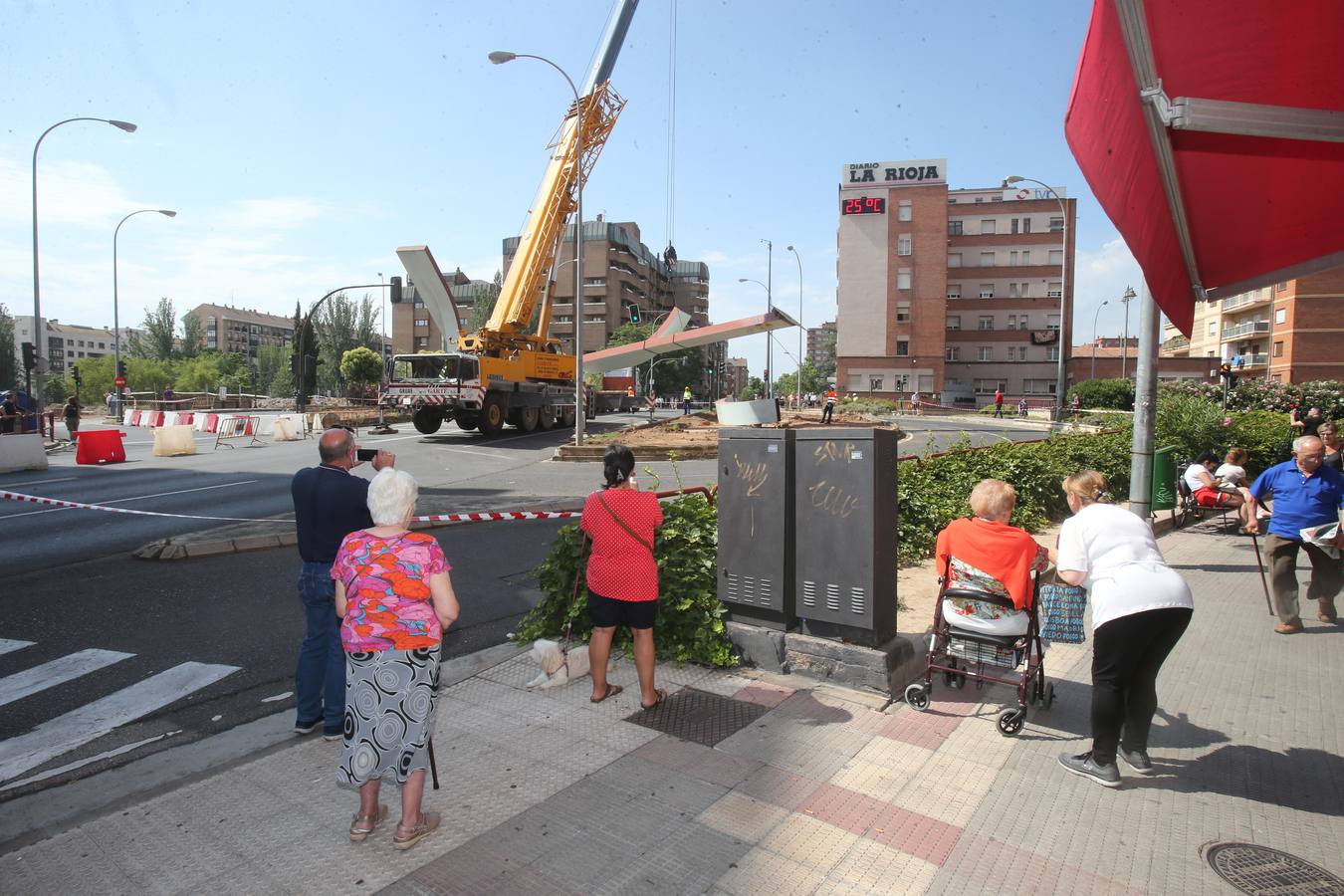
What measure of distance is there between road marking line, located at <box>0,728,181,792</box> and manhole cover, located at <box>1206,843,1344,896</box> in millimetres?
5131

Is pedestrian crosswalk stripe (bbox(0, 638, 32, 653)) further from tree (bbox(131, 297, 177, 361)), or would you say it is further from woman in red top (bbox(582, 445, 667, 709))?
tree (bbox(131, 297, 177, 361))

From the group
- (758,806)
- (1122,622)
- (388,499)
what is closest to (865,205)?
(1122,622)

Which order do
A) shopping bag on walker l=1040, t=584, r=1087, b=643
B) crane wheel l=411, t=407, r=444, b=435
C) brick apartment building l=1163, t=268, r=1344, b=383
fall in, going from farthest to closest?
brick apartment building l=1163, t=268, r=1344, b=383
crane wheel l=411, t=407, r=444, b=435
shopping bag on walker l=1040, t=584, r=1087, b=643

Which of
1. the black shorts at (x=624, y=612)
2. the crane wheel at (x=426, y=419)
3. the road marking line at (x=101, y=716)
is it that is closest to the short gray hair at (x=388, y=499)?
the black shorts at (x=624, y=612)

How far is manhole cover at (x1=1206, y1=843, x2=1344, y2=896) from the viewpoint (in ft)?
9.36

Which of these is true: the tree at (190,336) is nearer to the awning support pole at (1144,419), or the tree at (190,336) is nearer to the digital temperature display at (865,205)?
the digital temperature display at (865,205)

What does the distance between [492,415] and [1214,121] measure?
23118 mm

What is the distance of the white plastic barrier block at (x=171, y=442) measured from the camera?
69.1 ft

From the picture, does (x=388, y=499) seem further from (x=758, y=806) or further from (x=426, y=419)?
(x=426, y=419)

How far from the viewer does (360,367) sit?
69375 millimetres

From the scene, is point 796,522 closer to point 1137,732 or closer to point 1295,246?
point 1137,732

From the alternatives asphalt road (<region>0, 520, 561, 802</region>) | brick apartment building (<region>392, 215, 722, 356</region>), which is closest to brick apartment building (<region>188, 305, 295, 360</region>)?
brick apartment building (<region>392, 215, 722, 356</region>)

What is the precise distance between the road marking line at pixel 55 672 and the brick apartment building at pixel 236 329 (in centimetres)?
17206

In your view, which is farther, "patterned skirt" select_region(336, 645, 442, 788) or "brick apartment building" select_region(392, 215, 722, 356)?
"brick apartment building" select_region(392, 215, 722, 356)
